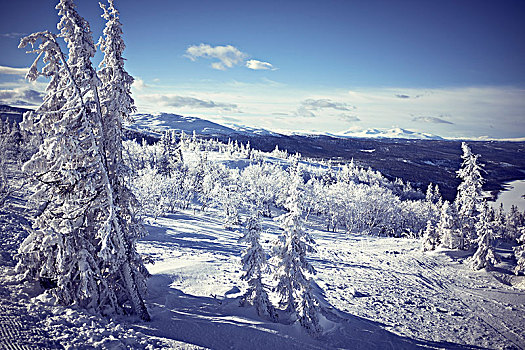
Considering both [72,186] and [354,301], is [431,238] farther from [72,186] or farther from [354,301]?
[72,186]

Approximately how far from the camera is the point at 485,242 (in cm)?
3350

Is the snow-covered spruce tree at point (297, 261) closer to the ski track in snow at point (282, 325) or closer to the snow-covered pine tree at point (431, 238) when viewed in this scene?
the ski track in snow at point (282, 325)

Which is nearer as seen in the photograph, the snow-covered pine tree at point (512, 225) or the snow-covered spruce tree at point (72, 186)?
the snow-covered spruce tree at point (72, 186)

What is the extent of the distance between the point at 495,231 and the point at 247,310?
35650 millimetres

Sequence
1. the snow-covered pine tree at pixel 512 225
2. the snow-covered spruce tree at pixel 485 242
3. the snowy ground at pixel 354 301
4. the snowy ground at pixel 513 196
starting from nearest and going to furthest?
the snowy ground at pixel 354 301
the snow-covered spruce tree at pixel 485 242
the snow-covered pine tree at pixel 512 225
the snowy ground at pixel 513 196

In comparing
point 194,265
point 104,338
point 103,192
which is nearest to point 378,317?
point 194,265

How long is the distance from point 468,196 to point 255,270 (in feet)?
117

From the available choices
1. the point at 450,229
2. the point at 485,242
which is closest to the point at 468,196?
the point at 450,229

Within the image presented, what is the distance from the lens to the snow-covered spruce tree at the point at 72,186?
10086 millimetres

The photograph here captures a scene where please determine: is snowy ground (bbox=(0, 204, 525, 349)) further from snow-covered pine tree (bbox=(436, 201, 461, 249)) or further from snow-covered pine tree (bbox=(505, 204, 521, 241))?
snow-covered pine tree (bbox=(505, 204, 521, 241))

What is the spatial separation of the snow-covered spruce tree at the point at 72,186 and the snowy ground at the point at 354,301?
3295 mm

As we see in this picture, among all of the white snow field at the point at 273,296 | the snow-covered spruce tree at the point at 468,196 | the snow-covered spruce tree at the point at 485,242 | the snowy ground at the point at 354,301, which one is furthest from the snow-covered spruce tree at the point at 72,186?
the snow-covered spruce tree at the point at 468,196

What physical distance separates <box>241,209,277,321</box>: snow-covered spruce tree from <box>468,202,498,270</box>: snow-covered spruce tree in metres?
31.2

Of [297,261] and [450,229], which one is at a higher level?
[297,261]
